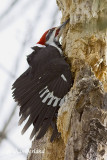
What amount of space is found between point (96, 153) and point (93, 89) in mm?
527

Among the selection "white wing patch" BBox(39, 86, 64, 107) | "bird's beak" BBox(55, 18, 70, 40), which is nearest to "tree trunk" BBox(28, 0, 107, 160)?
"bird's beak" BBox(55, 18, 70, 40)

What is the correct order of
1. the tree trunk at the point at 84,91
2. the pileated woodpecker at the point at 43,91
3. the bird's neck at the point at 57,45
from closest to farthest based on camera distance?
1. the tree trunk at the point at 84,91
2. the pileated woodpecker at the point at 43,91
3. the bird's neck at the point at 57,45

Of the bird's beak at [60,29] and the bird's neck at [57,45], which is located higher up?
the bird's beak at [60,29]

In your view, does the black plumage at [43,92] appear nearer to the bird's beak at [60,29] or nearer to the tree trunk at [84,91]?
the tree trunk at [84,91]

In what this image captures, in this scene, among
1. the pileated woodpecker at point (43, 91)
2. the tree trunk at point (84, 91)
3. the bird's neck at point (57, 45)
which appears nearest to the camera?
the tree trunk at point (84, 91)

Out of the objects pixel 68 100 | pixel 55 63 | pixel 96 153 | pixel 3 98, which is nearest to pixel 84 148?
pixel 96 153

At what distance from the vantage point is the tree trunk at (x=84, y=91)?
6.84 ft

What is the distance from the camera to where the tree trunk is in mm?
2084

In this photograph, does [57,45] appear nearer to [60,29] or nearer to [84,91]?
[60,29]

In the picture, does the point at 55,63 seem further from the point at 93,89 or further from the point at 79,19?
the point at 93,89

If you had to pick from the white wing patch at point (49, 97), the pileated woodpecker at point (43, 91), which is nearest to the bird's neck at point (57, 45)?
the pileated woodpecker at point (43, 91)

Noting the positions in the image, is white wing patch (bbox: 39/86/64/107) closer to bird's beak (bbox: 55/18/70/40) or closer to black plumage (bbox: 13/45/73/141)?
black plumage (bbox: 13/45/73/141)

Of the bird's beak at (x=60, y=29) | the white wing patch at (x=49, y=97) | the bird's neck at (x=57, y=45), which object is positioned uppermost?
the bird's beak at (x=60, y=29)

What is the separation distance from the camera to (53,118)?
2.97m
